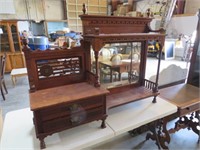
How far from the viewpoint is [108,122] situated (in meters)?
1.27

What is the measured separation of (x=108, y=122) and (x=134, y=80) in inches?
22.5

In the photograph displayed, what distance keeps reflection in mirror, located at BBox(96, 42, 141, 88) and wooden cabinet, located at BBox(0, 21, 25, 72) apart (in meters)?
4.75

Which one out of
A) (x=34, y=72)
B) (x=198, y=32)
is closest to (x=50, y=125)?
(x=34, y=72)

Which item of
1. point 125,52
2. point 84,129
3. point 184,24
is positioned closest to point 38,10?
point 184,24

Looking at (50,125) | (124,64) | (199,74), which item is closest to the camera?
(50,125)

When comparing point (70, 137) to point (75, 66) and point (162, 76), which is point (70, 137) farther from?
point (162, 76)

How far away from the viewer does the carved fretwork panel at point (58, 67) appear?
1.17m

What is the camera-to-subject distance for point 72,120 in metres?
1.05

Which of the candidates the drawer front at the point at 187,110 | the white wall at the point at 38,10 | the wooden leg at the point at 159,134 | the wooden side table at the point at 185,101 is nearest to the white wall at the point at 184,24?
the wooden side table at the point at 185,101

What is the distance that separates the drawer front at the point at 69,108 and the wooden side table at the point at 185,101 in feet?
2.88

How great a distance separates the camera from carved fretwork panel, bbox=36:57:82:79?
3.84ft

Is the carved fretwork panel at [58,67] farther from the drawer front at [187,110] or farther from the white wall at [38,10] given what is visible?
the white wall at [38,10]

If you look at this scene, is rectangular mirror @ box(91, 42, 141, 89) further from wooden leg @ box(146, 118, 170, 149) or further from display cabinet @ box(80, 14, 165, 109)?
wooden leg @ box(146, 118, 170, 149)

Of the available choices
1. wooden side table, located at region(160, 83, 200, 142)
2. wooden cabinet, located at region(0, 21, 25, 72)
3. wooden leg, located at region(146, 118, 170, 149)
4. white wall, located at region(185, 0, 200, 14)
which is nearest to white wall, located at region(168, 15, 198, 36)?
white wall, located at region(185, 0, 200, 14)
